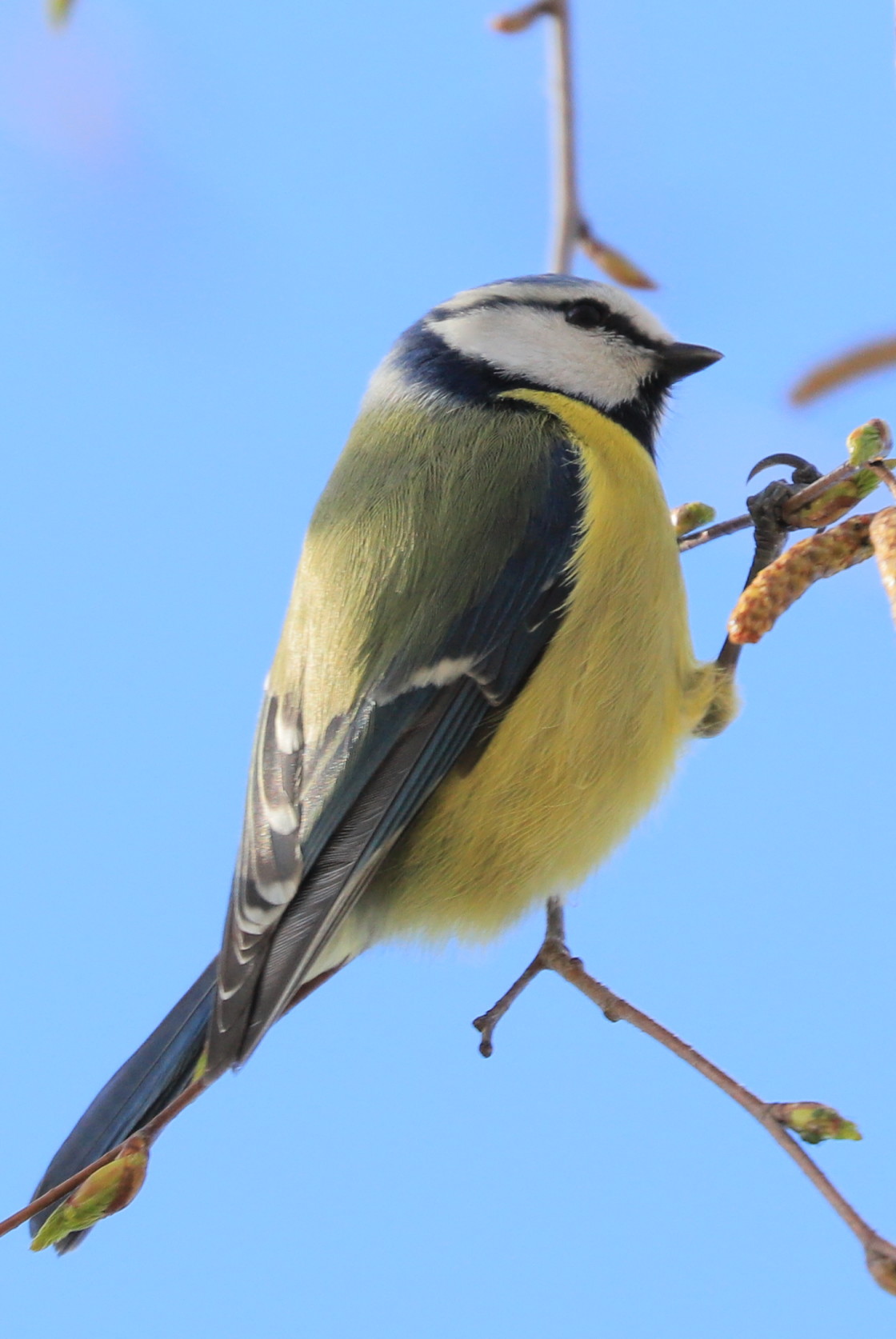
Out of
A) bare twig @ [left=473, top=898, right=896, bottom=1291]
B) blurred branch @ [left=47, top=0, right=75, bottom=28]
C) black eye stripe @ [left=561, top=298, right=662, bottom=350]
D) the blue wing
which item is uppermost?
blurred branch @ [left=47, top=0, right=75, bottom=28]

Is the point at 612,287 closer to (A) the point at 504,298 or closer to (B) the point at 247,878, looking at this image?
(A) the point at 504,298

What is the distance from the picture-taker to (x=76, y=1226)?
1.24 metres

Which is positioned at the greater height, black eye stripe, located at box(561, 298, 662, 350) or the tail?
black eye stripe, located at box(561, 298, 662, 350)

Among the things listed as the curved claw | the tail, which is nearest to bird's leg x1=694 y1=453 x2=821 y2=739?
the curved claw

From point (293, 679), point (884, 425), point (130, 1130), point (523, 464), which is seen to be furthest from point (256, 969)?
point (884, 425)

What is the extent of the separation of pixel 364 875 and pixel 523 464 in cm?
58

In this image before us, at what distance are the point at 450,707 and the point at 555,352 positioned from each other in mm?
682

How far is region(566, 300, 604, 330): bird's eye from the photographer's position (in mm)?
2146

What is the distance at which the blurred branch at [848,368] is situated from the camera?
148 cm

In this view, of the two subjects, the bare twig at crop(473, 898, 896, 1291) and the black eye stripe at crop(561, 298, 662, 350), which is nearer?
the bare twig at crop(473, 898, 896, 1291)

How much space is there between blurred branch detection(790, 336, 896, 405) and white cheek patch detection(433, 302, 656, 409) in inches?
24.0

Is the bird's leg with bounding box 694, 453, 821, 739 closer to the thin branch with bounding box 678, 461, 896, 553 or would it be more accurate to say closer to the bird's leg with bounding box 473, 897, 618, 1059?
the thin branch with bounding box 678, 461, 896, 553

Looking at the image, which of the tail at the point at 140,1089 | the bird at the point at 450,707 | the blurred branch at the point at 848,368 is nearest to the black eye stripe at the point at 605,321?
the bird at the point at 450,707

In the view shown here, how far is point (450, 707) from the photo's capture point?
1702 millimetres
